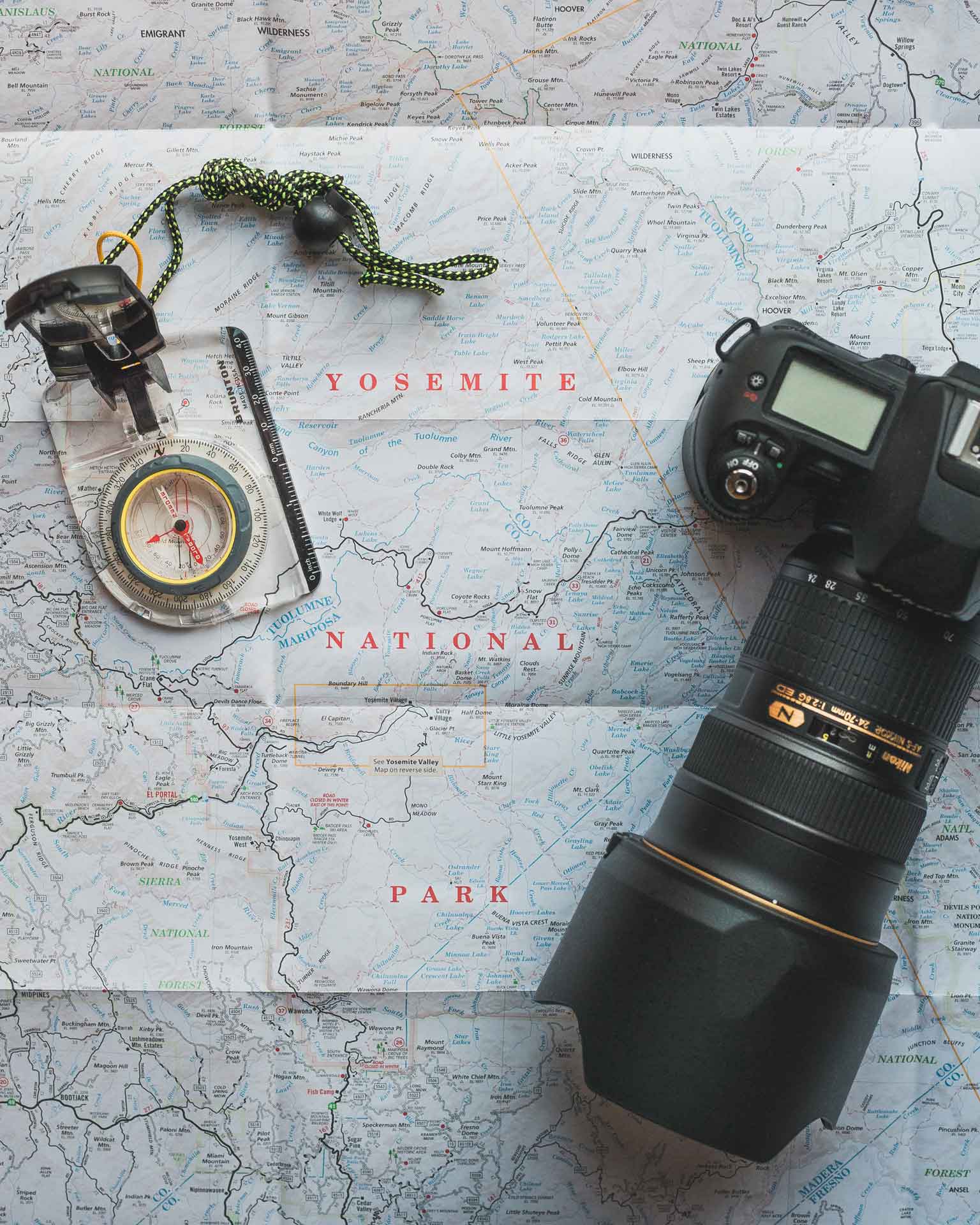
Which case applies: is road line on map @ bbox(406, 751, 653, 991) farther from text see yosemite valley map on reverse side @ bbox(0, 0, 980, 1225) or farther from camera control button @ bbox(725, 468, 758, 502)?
camera control button @ bbox(725, 468, 758, 502)

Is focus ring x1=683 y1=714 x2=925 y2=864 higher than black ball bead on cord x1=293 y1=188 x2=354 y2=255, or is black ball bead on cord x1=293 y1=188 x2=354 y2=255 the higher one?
black ball bead on cord x1=293 y1=188 x2=354 y2=255

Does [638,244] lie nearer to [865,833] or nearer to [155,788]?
[865,833]

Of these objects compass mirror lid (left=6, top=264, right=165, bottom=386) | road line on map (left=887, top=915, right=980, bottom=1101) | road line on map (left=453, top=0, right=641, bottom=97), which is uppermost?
road line on map (left=453, top=0, right=641, bottom=97)

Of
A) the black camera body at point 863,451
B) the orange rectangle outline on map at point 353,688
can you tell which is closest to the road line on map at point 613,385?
the black camera body at point 863,451

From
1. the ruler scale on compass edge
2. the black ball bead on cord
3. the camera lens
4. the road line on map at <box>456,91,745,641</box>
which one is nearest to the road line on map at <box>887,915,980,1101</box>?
the camera lens

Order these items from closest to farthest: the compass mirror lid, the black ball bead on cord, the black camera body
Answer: the black camera body < the compass mirror lid < the black ball bead on cord

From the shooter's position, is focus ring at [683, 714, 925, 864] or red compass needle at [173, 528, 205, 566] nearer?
focus ring at [683, 714, 925, 864]

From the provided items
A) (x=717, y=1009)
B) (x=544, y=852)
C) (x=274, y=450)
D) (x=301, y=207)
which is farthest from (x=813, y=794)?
(x=301, y=207)

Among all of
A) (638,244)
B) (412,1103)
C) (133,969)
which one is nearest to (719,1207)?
(412,1103)
